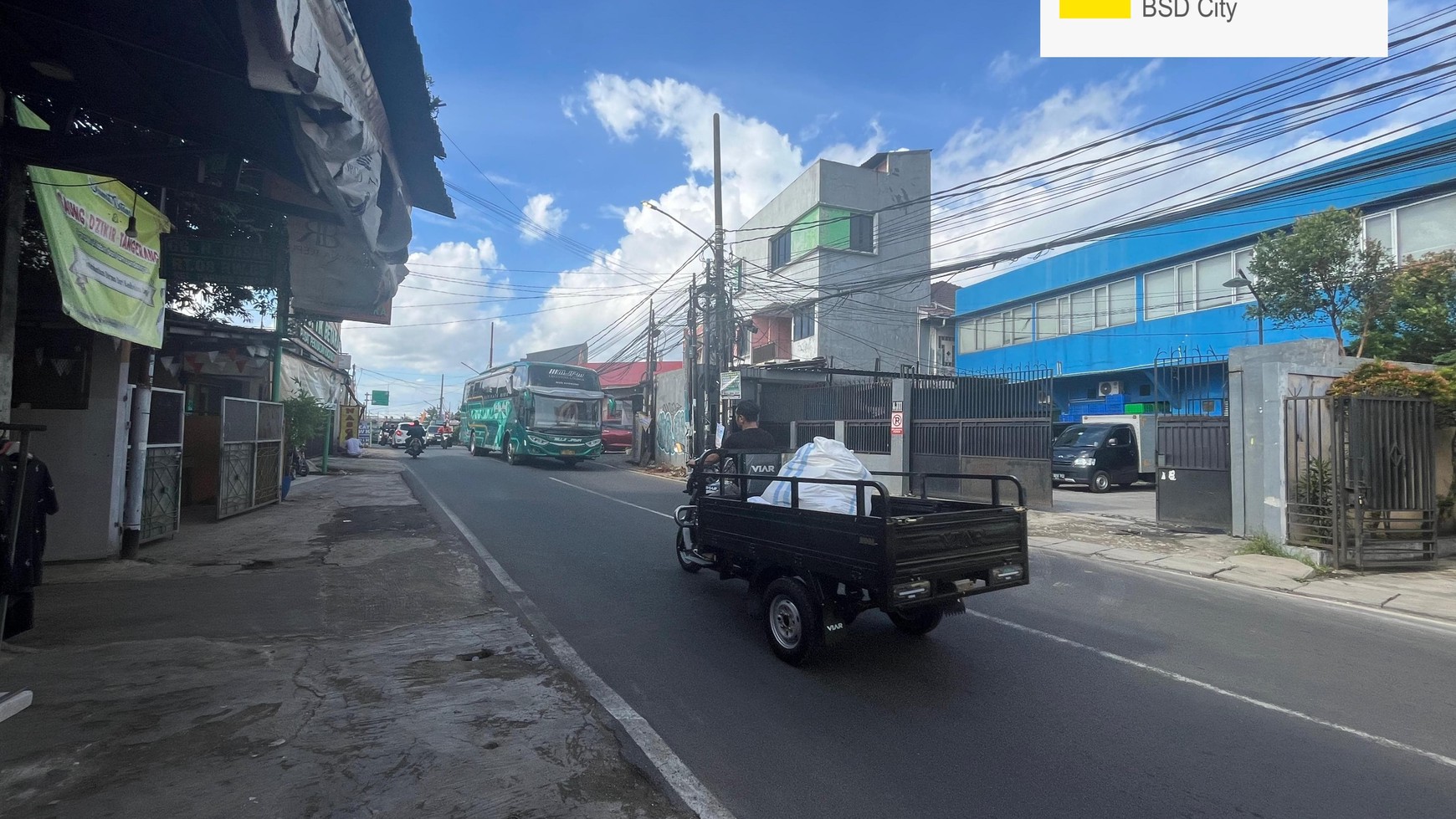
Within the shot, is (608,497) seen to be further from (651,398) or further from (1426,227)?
(1426,227)

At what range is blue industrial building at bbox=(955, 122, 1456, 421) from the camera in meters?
18.8

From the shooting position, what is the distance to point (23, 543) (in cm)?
499

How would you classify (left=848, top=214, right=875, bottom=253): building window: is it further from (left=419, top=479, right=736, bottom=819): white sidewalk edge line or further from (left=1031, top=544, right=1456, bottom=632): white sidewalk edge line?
(left=419, top=479, right=736, bottom=819): white sidewalk edge line

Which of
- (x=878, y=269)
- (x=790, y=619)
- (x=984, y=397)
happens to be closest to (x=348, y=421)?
(x=878, y=269)

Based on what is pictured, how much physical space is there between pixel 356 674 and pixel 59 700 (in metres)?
1.57

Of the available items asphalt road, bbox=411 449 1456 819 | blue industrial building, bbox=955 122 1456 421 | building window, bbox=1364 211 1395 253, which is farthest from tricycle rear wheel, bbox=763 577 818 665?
building window, bbox=1364 211 1395 253

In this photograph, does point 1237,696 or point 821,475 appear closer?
point 1237,696

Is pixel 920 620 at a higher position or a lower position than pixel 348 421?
lower

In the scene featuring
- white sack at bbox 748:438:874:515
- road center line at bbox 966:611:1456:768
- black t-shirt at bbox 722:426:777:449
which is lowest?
road center line at bbox 966:611:1456:768

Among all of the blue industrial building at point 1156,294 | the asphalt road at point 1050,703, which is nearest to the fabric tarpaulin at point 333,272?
the asphalt road at point 1050,703

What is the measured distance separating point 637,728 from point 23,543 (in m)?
4.58

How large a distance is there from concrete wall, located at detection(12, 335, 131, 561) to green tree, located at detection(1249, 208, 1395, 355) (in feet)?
66.3

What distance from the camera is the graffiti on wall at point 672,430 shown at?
Answer: 2478 centimetres

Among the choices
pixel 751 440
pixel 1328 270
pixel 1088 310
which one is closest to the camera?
pixel 751 440
